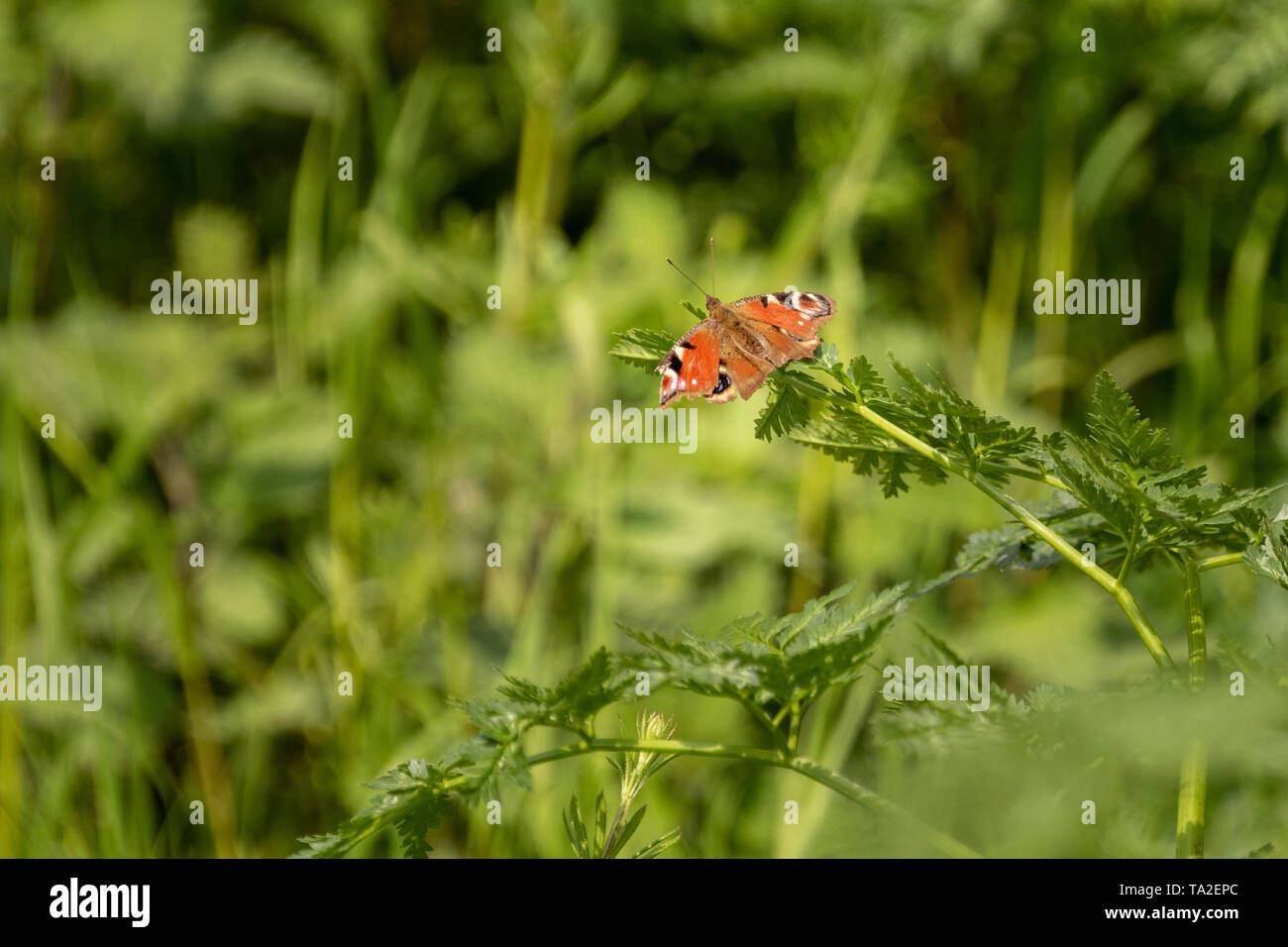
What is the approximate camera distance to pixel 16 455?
171cm

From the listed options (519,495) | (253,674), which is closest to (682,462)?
(519,495)

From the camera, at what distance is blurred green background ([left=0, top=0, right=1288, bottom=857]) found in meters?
1.74

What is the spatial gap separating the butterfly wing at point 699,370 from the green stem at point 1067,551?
0.24 metres

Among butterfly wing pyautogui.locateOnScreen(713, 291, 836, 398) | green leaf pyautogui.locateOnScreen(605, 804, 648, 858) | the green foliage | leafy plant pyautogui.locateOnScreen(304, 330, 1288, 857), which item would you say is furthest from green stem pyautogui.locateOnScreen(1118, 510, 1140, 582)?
green leaf pyautogui.locateOnScreen(605, 804, 648, 858)

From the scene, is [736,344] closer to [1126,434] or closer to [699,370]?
[699,370]

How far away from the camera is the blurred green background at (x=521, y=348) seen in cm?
174

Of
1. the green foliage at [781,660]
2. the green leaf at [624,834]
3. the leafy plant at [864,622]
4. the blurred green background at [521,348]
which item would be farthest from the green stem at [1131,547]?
the blurred green background at [521,348]

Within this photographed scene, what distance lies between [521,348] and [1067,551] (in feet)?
4.32

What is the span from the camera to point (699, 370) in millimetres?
999

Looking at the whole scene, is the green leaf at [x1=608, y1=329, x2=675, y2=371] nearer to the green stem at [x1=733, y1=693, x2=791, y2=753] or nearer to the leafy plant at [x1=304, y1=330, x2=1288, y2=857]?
the leafy plant at [x1=304, y1=330, x2=1288, y2=857]

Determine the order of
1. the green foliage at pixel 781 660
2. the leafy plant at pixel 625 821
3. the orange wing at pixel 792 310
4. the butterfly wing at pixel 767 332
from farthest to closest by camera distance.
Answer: the orange wing at pixel 792 310, the butterfly wing at pixel 767 332, the leafy plant at pixel 625 821, the green foliage at pixel 781 660

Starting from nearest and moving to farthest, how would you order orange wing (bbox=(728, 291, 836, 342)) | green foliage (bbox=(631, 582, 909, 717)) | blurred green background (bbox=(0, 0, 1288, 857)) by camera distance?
green foliage (bbox=(631, 582, 909, 717)) < orange wing (bbox=(728, 291, 836, 342)) < blurred green background (bbox=(0, 0, 1288, 857))

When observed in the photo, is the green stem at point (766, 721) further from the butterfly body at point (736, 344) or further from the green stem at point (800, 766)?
the butterfly body at point (736, 344)

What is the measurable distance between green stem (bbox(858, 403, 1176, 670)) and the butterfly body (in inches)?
6.9
